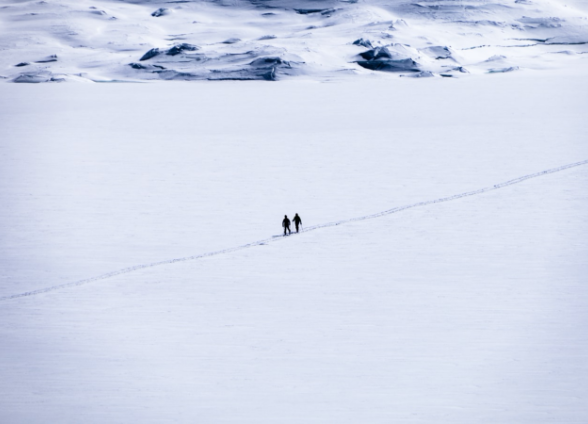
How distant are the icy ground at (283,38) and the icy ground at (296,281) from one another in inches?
827

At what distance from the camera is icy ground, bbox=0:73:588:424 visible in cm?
755

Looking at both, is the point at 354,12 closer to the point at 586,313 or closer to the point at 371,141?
the point at 371,141

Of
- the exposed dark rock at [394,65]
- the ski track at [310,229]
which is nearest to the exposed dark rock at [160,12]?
the exposed dark rock at [394,65]

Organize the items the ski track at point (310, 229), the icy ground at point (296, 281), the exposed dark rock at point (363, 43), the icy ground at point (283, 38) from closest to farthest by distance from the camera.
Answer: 1. the icy ground at point (296, 281)
2. the ski track at point (310, 229)
3. the icy ground at point (283, 38)
4. the exposed dark rock at point (363, 43)

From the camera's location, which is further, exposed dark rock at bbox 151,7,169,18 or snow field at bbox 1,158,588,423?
exposed dark rock at bbox 151,7,169,18

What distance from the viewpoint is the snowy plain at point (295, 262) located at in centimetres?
763

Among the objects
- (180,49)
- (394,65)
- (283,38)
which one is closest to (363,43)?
(394,65)

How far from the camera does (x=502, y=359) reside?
8203mm

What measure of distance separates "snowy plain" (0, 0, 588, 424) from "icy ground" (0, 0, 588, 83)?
11.3 m

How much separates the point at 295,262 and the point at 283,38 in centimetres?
4034

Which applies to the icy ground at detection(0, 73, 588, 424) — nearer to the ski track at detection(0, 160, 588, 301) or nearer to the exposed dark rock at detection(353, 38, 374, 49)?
the ski track at detection(0, 160, 588, 301)

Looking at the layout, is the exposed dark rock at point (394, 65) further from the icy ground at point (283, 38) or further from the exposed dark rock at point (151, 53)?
the exposed dark rock at point (151, 53)

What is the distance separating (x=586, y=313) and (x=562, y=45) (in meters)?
46.0

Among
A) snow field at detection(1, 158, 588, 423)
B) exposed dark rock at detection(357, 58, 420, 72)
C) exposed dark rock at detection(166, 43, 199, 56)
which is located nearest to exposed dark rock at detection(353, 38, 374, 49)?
exposed dark rock at detection(357, 58, 420, 72)
